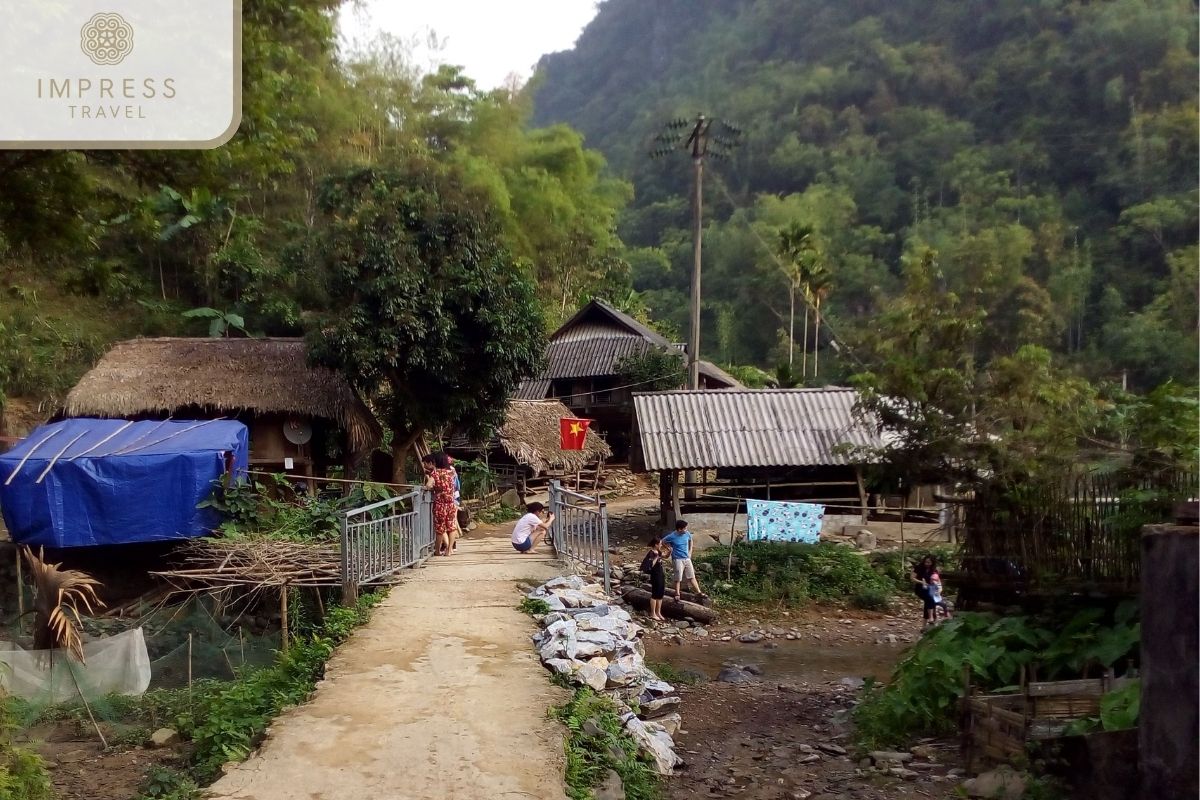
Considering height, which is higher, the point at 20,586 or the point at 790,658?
the point at 20,586

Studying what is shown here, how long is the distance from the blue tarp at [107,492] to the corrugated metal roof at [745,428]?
293 inches

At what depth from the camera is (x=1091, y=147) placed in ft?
129

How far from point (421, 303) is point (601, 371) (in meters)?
15.0

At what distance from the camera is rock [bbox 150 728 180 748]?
27.2 feet

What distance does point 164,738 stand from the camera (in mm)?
8336

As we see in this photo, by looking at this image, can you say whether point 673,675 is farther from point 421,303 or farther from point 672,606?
point 421,303

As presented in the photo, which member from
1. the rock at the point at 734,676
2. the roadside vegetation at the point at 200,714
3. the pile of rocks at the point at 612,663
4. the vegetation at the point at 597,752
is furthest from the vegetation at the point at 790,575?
the vegetation at the point at 597,752

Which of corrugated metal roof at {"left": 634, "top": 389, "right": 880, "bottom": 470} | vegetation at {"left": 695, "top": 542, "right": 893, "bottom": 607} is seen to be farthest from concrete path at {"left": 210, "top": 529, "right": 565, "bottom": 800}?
corrugated metal roof at {"left": 634, "top": 389, "right": 880, "bottom": 470}

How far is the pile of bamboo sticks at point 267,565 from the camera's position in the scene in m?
11.5

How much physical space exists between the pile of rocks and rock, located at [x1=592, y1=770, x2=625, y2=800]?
4.69 ft

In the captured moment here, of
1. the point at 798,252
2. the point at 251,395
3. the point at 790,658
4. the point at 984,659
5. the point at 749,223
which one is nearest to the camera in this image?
the point at 984,659

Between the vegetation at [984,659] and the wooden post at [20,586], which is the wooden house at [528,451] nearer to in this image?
the wooden post at [20,586]

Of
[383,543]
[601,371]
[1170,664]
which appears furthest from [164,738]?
[601,371]

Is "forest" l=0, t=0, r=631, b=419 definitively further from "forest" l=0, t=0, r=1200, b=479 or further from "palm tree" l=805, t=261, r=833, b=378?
"palm tree" l=805, t=261, r=833, b=378
